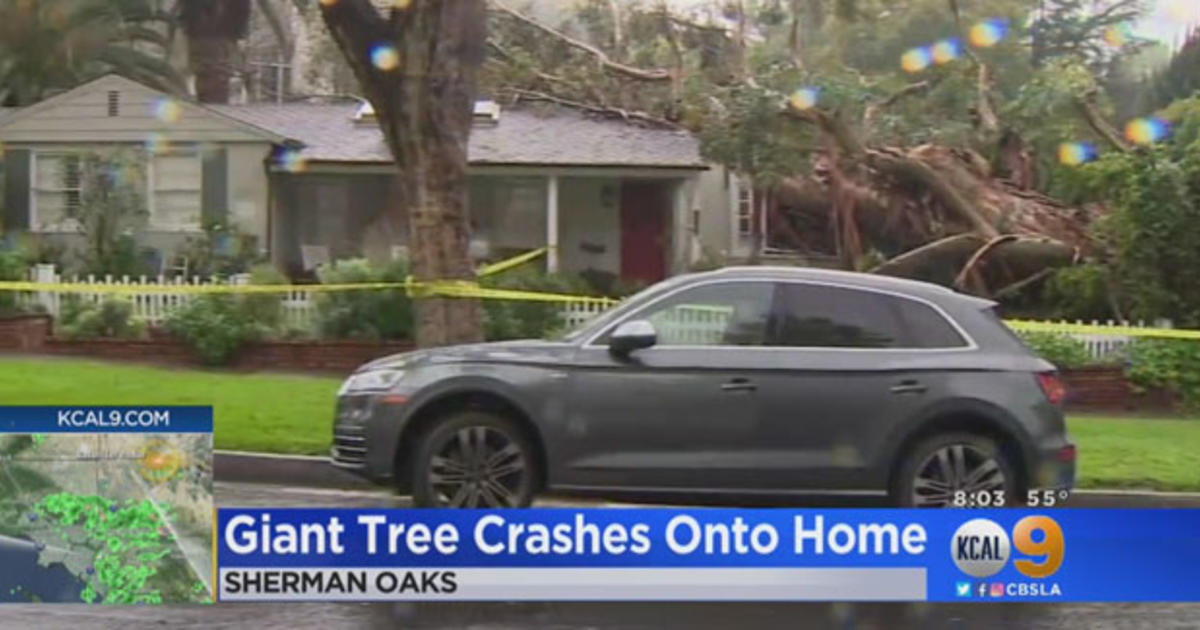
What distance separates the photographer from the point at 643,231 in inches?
234

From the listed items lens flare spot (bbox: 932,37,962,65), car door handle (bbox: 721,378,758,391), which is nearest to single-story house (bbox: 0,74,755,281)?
car door handle (bbox: 721,378,758,391)

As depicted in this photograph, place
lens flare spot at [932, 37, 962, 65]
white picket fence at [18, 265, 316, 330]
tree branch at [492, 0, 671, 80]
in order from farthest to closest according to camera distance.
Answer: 1. tree branch at [492, 0, 671, 80]
2. lens flare spot at [932, 37, 962, 65]
3. white picket fence at [18, 265, 316, 330]

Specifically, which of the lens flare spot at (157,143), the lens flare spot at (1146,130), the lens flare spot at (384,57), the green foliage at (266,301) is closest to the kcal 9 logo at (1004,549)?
the lens flare spot at (1146,130)

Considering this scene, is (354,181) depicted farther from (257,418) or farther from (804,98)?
(804,98)

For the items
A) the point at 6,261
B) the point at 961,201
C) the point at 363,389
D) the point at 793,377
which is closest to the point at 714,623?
the point at 793,377

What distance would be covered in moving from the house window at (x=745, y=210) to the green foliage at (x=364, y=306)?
1.41 m

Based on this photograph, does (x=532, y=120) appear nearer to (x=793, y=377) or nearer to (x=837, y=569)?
(x=793, y=377)

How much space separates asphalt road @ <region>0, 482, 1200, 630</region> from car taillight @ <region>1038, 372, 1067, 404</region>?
0.38 meters

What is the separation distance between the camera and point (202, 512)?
4715 millimetres

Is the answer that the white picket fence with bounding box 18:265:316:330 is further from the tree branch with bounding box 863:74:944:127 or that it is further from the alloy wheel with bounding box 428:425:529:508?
the tree branch with bounding box 863:74:944:127

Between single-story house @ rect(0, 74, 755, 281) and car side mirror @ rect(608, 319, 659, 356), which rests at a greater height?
single-story house @ rect(0, 74, 755, 281)

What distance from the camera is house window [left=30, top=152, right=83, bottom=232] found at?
20.0ft

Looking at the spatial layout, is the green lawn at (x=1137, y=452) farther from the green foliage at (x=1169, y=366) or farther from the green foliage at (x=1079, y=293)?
the green foliage at (x=1079, y=293)

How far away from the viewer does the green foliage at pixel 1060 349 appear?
16.9 feet
